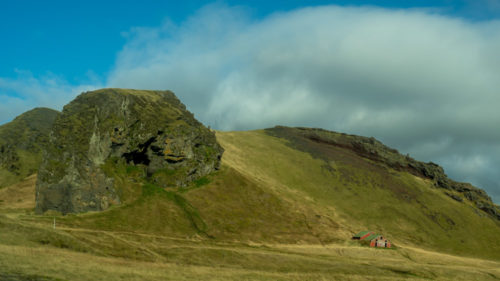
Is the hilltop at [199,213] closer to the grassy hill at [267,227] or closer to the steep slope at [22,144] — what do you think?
the grassy hill at [267,227]

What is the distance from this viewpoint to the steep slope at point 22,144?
119 m

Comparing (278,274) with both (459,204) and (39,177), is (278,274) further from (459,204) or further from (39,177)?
(459,204)

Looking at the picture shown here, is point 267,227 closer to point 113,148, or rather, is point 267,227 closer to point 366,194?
point 113,148

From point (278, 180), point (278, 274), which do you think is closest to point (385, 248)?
point (278, 180)

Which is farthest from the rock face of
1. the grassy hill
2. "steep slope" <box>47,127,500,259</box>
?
"steep slope" <box>47,127,500,259</box>

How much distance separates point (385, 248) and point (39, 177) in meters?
88.5

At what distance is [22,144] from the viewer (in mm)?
136500

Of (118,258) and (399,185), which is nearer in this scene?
(118,258)

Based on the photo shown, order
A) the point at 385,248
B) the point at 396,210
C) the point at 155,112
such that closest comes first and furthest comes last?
1. the point at 385,248
2. the point at 155,112
3. the point at 396,210

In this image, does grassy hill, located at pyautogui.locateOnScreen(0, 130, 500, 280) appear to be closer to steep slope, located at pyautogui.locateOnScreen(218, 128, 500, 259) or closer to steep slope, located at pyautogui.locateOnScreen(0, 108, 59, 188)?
steep slope, located at pyautogui.locateOnScreen(218, 128, 500, 259)

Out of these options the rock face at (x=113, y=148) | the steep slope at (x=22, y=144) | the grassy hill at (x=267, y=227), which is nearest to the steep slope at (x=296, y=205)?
the grassy hill at (x=267, y=227)

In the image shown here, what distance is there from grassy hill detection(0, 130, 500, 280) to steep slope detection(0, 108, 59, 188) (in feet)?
90.6

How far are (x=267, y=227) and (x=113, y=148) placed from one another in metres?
44.9

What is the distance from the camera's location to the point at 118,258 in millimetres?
47625
